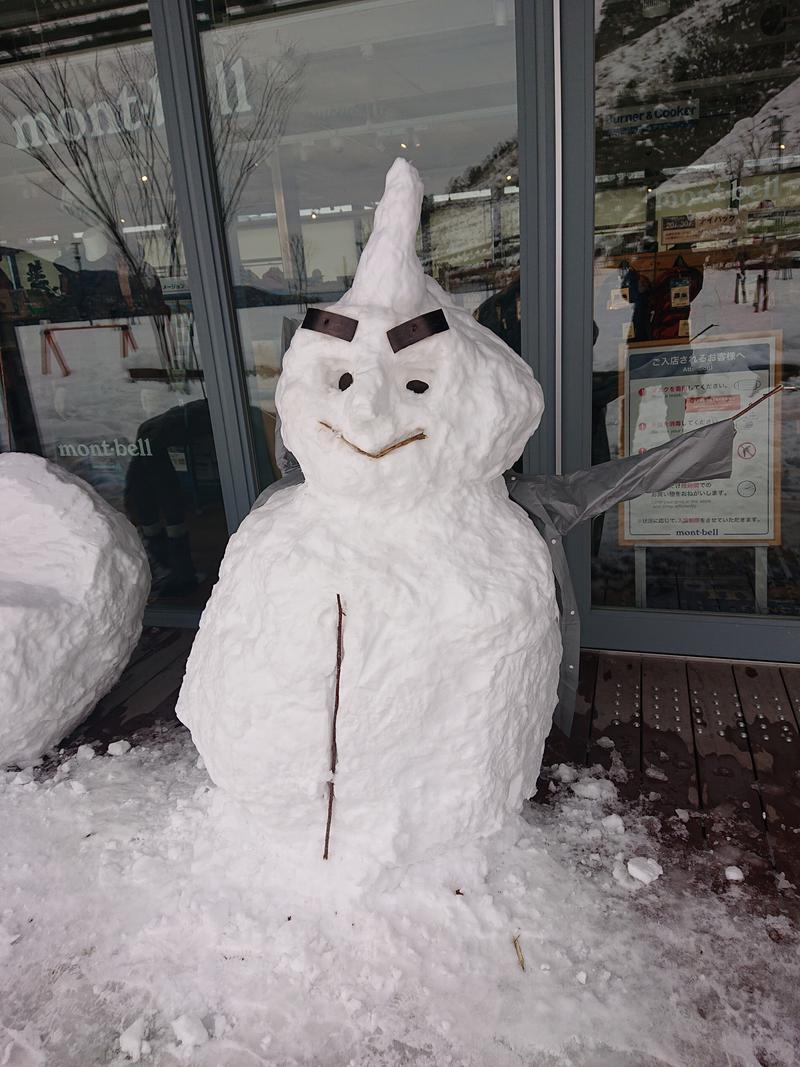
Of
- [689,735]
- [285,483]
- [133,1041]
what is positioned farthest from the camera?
[689,735]

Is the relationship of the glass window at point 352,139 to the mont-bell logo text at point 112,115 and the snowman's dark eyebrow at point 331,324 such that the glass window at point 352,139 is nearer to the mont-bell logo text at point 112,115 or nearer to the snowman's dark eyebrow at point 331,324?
the mont-bell logo text at point 112,115

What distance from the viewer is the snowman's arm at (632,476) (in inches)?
69.1

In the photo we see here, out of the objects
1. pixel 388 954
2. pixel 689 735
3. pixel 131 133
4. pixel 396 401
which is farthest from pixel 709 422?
pixel 131 133

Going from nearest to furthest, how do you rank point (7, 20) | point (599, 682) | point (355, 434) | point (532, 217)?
1. point (355, 434)
2. point (532, 217)
3. point (599, 682)
4. point (7, 20)

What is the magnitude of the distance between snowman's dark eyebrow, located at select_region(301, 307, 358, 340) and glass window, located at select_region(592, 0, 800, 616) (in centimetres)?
142

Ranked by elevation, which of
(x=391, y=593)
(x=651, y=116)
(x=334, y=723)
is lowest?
(x=334, y=723)

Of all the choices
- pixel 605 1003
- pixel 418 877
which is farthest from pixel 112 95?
pixel 605 1003

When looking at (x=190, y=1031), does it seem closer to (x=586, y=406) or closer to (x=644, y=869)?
(x=644, y=869)

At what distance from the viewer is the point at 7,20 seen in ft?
9.73

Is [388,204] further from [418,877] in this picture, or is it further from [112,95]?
[112,95]

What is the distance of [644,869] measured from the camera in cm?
173

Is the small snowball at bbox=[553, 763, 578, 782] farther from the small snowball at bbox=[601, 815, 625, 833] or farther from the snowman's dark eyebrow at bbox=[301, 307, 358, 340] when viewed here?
the snowman's dark eyebrow at bbox=[301, 307, 358, 340]

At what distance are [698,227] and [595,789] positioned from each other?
1.84 metres

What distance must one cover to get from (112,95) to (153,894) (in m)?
2.71
